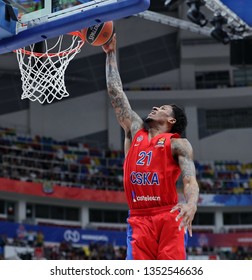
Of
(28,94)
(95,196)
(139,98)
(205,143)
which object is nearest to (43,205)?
(95,196)

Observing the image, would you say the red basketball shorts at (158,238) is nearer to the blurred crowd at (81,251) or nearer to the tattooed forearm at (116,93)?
the tattooed forearm at (116,93)

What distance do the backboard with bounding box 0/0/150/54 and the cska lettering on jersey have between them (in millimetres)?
1716

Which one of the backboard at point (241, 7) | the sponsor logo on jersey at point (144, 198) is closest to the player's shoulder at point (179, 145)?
the sponsor logo on jersey at point (144, 198)

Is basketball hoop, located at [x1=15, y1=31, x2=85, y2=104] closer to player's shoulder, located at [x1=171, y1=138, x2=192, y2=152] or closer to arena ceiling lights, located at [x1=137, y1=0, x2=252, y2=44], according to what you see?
player's shoulder, located at [x1=171, y1=138, x2=192, y2=152]

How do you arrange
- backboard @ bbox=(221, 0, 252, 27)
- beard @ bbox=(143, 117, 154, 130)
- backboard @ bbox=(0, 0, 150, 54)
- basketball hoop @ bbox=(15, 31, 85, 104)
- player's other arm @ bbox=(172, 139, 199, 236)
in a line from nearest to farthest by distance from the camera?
player's other arm @ bbox=(172, 139, 199, 236)
beard @ bbox=(143, 117, 154, 130)
backboard @ bbox=(0, 0, 150, 54)
basketball hoop @ bbox=(15, 31, 85, 104)
backboard @ bbox=(221, 0, 252, 27)

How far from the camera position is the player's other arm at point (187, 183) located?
419 centimetres

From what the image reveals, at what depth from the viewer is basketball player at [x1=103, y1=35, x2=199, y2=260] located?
4.48 meters

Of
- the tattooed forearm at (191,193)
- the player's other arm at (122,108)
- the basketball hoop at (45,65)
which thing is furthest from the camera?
the basketball hoop at (45,65)

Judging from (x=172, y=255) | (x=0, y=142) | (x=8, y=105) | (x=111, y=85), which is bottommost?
(x=172, y=255)

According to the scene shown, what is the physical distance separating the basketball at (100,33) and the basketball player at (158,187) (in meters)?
1.09

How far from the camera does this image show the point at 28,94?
7008 mm

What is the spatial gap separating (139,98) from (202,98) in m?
3.07

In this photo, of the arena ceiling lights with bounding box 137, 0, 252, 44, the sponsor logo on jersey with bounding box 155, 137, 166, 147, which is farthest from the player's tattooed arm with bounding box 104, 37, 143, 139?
the arena ceiling lights with bounding box 137, 0, 252, 44
